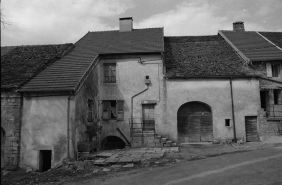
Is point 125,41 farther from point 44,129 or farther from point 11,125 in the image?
point 11,125

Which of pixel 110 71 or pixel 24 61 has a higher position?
pixel 24 61

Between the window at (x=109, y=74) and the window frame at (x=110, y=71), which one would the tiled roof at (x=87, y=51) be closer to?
the window frame at (x=110, y=71)

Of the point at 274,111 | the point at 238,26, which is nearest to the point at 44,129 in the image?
the point at 274,111

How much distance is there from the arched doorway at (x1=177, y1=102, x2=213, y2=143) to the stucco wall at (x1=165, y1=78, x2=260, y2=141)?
0.54 m

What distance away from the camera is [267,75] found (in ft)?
56.4

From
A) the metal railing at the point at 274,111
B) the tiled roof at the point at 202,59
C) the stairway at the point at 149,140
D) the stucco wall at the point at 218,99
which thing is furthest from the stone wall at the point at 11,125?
the metal railing at the point at 274,111

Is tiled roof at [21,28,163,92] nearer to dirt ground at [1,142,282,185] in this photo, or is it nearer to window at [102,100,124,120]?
window at [102,100,124,120]

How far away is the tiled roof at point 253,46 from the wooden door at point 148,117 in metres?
8.47

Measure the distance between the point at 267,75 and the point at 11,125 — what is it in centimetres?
1751

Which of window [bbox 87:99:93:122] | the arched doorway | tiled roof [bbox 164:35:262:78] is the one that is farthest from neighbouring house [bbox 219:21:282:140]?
window [bbox 87:99:93:122]

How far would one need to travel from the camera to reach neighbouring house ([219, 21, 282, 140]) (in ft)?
51.0

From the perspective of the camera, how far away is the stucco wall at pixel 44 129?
37.1ft

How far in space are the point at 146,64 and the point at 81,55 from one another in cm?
466

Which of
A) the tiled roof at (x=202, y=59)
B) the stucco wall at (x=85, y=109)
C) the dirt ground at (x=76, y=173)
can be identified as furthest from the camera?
the tiled roof at (x=202, y=59)
